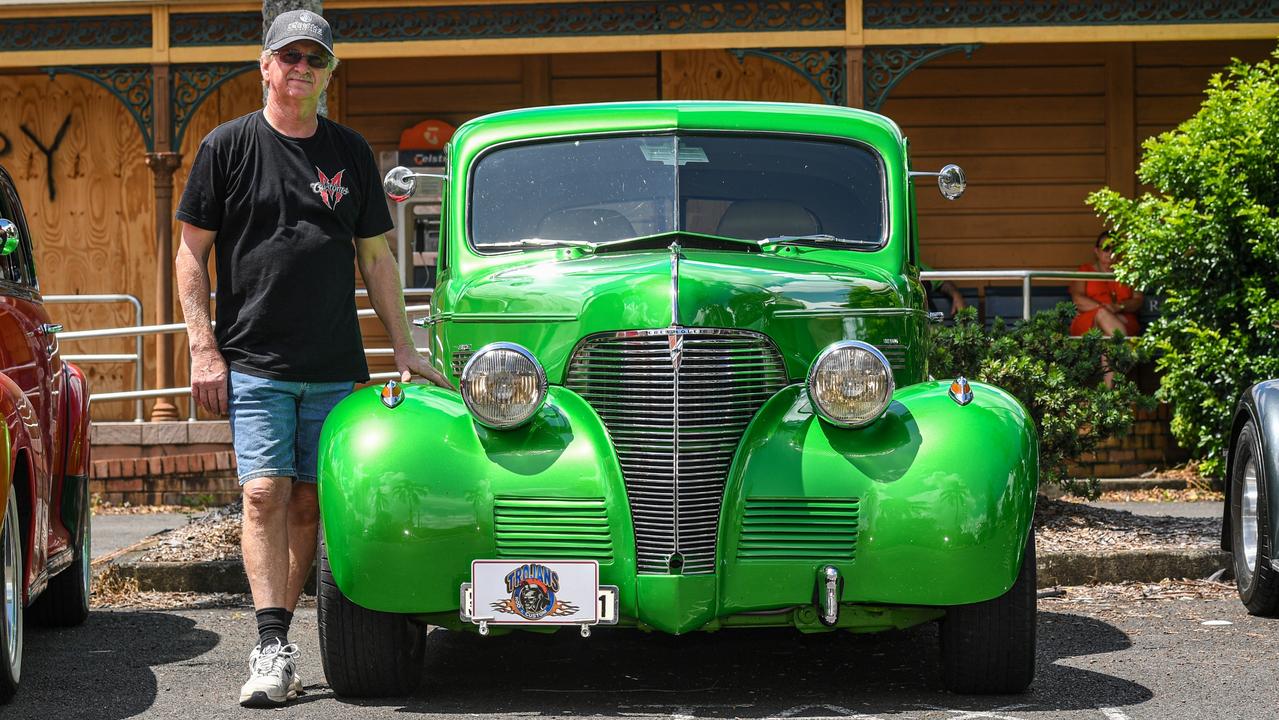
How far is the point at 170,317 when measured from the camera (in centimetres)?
1281

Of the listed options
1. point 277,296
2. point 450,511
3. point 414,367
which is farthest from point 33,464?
point 450,511

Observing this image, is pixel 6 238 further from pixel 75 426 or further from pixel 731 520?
pixel 731 520

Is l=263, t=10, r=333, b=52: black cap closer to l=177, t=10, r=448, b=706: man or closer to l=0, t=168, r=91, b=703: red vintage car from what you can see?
l=177, t=10, r=448, b=706: man

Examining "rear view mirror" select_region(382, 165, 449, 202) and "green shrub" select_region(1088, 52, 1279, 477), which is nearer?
"rear view mirror" select_region(382, 165, 449, 202)

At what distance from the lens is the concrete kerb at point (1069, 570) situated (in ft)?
24.3

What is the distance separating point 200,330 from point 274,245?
1.18ft

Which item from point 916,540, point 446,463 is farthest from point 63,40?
point 916,540

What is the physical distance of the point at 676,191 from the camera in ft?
19.0

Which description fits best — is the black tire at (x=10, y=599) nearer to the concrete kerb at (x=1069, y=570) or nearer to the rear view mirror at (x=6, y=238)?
the rear view mirror at (x=6, y=238)

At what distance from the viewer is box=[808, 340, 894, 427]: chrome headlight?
4.78m

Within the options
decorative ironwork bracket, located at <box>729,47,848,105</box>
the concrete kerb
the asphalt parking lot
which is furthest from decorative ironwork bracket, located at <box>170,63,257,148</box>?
the asphalt parking lot

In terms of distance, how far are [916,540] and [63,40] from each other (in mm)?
9939

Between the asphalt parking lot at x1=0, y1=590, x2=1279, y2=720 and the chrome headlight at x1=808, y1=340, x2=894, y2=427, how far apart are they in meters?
0.88

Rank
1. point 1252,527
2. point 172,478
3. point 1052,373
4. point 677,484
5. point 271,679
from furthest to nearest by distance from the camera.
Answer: point 172,478 → point 1052,373 → point 1252,527 → point 271,679 → point 677,484
